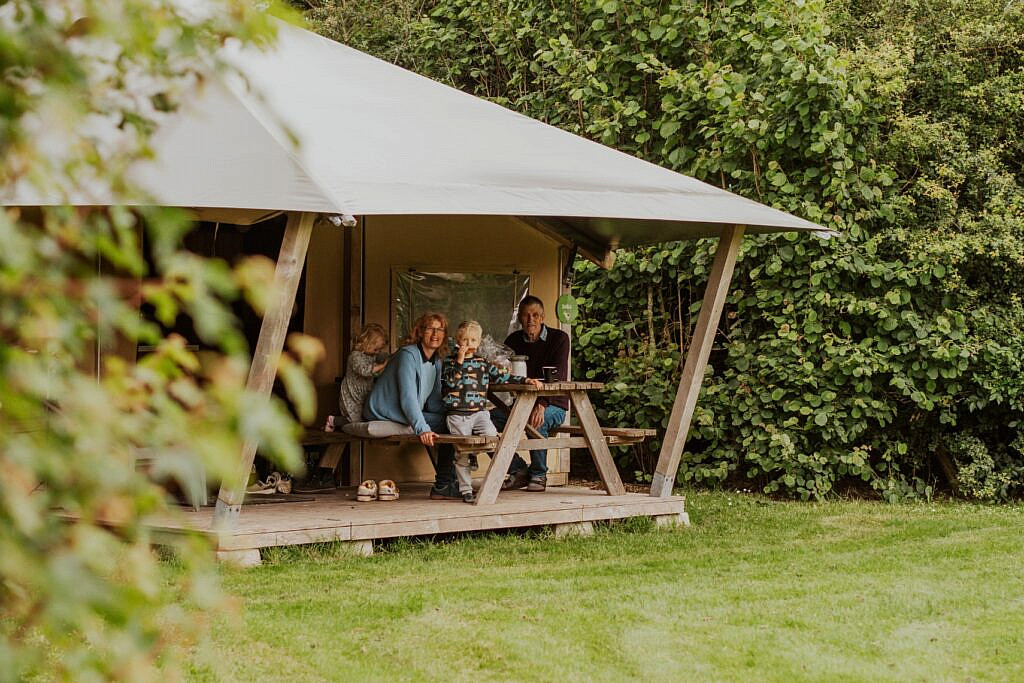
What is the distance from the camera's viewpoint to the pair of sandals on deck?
826 cm

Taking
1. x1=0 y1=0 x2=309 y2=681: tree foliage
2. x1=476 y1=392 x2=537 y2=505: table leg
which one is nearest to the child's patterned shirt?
x1=476 y1=392 x2=537 y2=505: table leg

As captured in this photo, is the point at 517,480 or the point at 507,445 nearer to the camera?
the point at 507,445

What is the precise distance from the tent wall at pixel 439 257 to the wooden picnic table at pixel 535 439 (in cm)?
149

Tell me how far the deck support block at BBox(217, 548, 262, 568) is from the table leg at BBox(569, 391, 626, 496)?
7.81 feet

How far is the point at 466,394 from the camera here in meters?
8.19

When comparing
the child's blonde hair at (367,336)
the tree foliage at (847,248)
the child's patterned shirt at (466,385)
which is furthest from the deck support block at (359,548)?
the tree foliage at (847,248)

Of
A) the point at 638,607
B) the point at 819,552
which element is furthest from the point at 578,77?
the point at 638,607

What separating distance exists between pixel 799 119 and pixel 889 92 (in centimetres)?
71

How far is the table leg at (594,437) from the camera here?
827 cm

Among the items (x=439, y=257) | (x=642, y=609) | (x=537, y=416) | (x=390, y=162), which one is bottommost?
(x=642, y=609)

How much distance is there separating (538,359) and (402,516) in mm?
2288

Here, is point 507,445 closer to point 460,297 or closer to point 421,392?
point 421,392

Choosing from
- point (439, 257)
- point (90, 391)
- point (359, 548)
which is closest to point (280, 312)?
point (359, 548)

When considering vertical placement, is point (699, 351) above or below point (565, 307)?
below
